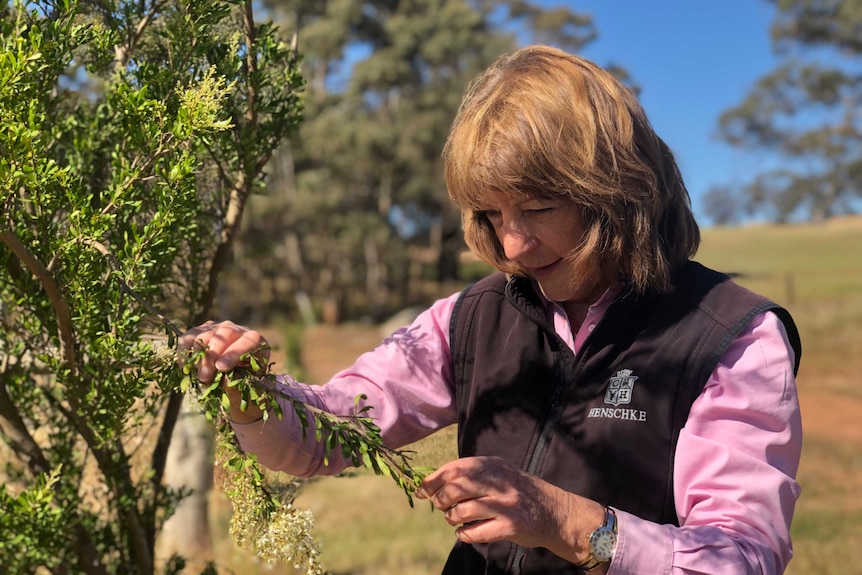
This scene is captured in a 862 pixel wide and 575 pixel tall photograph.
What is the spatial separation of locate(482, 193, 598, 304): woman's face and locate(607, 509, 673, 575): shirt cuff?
0.60m

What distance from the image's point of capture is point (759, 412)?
161cm

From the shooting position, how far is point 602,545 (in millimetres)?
1459

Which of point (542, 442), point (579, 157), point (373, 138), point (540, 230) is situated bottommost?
point (542, 442)

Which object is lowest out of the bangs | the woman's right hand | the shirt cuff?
the shirt cuff

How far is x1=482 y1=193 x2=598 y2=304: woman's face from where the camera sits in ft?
5.91

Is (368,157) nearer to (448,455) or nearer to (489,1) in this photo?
(489,1)

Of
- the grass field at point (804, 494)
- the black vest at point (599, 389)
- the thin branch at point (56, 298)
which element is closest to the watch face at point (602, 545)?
the black vest at point (599, 389)

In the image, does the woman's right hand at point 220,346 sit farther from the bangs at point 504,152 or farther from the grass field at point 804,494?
the grass field at point 804,494

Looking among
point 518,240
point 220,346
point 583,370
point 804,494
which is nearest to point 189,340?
point 220,346

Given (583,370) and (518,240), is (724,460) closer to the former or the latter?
(583,370)

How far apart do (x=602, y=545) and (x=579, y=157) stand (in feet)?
2.65

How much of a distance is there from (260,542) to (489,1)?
109ft

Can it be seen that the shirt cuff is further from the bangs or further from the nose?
the bangs

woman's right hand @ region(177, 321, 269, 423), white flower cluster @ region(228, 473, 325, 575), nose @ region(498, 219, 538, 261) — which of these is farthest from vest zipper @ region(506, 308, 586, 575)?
woman's right hand @ region(177, 321, 269, 423)
